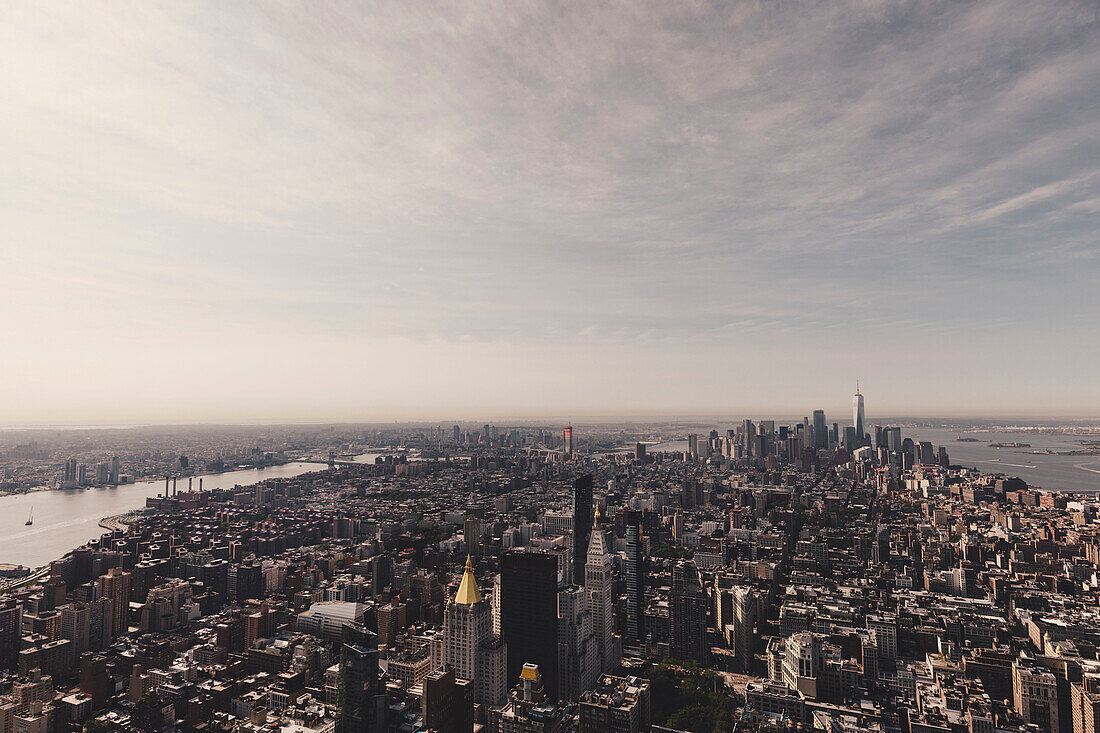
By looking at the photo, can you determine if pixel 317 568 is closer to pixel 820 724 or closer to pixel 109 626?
pixel 109 626

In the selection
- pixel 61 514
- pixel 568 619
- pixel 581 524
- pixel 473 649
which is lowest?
pixel 61 514

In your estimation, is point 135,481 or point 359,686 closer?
point 359,686

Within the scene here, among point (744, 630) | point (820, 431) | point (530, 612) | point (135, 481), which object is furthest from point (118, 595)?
point (820, 431)

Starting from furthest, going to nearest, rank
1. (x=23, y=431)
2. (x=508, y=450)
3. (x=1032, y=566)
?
(x=508, y=450), (x=23, y=431), (x=1032, y=566)

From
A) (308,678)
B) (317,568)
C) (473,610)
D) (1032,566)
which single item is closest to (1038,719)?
(473,610)

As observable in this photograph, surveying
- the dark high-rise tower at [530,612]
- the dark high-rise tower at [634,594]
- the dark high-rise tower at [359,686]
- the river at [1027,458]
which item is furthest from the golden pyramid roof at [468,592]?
the river at [1027,458]

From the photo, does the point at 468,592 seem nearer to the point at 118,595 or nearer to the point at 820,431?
the point at 118,595
